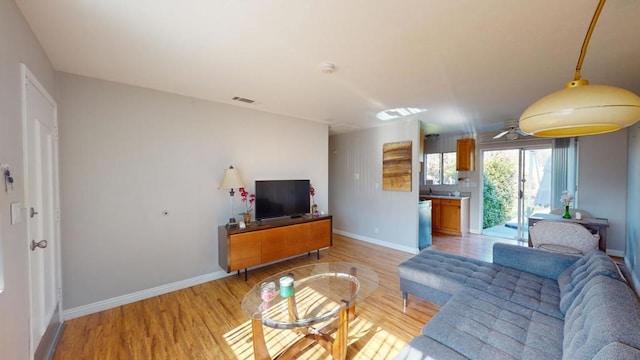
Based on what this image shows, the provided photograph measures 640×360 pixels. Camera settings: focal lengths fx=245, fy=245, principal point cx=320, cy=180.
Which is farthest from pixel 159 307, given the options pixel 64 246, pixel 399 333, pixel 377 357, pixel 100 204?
pixel 399 333

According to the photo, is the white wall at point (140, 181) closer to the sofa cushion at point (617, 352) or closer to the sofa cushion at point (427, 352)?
the sofa cushion at point (427, 352)

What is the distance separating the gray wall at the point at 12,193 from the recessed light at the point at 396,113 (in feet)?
12.3

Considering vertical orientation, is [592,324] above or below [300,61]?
below

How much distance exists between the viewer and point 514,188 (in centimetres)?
546

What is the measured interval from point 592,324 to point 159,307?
345 centimetres

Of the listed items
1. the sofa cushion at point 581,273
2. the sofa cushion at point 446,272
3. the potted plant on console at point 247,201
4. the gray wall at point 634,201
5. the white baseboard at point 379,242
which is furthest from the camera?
the white baseboard at point 379,242

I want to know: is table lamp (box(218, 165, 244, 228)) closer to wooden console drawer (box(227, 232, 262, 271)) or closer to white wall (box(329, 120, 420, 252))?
wooden console drawer (box(227, 232, 262, 271))

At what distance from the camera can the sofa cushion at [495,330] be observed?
4.52 ft

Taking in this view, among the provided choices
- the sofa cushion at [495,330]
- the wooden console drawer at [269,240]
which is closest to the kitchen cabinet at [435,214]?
the wooden console drawer at [269,240]

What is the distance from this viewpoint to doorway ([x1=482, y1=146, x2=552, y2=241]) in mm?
5109

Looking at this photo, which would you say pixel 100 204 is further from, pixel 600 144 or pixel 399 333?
pixel 600 144

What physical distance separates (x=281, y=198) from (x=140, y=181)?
1809 mm

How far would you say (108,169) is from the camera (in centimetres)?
265

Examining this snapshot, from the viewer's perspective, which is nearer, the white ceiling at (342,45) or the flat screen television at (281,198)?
the white ceiling at (342,45)
